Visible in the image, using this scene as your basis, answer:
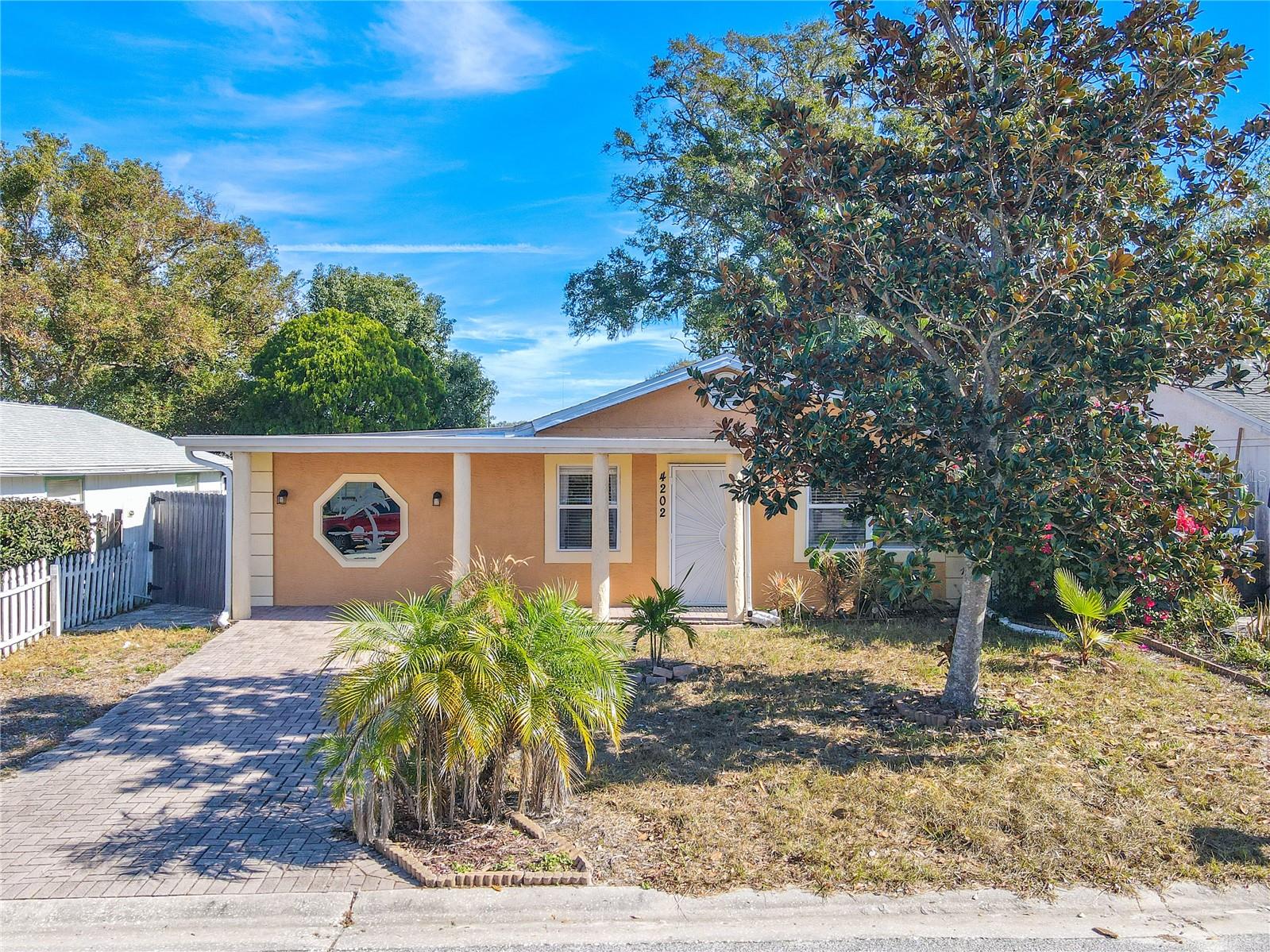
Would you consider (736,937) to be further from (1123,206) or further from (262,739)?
A: (1123,206)

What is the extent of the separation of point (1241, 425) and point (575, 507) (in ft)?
34.5

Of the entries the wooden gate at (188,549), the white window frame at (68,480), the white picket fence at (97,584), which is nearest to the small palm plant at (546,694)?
the white picket fence at (97,584)

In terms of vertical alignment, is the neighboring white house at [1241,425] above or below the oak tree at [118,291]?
below

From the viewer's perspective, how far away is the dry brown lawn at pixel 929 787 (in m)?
4.63

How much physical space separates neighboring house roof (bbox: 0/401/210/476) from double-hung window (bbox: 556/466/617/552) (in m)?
7.09

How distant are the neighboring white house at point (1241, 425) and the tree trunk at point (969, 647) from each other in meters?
6.50

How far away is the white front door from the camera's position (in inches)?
480

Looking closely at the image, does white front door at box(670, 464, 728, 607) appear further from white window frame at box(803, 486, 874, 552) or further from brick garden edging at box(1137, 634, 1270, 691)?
brick garden edging at box(1137, 634, 1270, 691)

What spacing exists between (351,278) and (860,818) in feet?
93.6

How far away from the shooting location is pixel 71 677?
859cm

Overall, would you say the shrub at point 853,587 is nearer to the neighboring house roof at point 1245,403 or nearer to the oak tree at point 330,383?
the neighboring house roof at point 1245,403

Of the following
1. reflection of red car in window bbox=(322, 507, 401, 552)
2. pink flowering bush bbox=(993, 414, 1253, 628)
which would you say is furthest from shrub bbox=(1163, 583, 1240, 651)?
reflection of red car in window bbox=(322, 507, 401, 552)

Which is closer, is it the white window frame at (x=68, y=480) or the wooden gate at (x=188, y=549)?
the wooden gate at (x=188, y=549)

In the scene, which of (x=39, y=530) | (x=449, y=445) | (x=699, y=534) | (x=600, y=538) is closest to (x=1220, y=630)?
(x=699, y=534)
